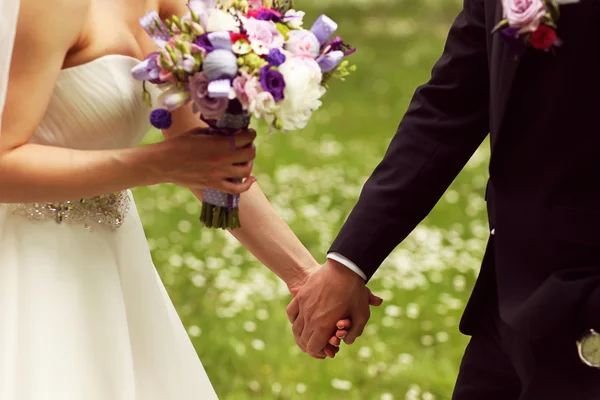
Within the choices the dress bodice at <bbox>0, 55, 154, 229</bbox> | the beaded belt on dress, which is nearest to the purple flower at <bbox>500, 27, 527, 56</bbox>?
the dress bodice at <bbox>0, 55, 154, 229</bbox>

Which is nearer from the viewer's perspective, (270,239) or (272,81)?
(272,81)

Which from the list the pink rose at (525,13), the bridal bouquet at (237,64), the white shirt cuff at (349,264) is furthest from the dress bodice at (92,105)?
the pink rose at (525,13)

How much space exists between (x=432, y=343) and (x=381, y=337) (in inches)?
12.7

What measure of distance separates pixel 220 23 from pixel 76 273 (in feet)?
3.18

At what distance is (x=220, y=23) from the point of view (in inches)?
114

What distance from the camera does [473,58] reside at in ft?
10.7

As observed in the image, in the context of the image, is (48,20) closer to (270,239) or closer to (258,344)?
(270,239)

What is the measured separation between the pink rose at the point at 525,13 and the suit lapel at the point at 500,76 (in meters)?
0.13

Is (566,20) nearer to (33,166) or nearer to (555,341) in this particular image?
(555,341)

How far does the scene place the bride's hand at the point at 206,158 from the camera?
3.04 metres

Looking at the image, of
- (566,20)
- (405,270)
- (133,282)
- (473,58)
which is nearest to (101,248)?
(133,282)

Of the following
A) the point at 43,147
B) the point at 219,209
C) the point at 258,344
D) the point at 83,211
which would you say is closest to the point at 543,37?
the point at 219,209

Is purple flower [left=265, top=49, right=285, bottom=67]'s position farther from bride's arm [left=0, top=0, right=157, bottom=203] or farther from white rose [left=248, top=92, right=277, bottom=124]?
bride's arm [left=0, top=0, right=157, bottom=203]

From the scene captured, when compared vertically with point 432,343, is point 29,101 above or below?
above
